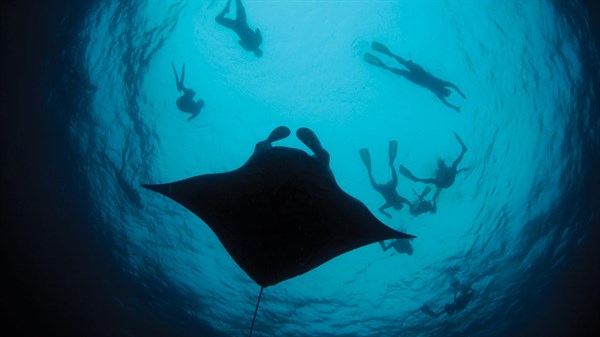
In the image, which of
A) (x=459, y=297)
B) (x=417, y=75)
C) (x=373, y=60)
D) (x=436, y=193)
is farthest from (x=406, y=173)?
(x=459, y=297)

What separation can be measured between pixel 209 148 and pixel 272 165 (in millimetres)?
9243

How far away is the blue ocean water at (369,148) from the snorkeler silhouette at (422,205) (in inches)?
12.6

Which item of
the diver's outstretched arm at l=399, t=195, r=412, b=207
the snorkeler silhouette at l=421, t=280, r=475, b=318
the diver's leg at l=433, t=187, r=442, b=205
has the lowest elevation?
the snorkeler silhouette at l=421, t=280, r=475, b=318

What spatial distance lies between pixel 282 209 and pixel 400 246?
10.4 meters

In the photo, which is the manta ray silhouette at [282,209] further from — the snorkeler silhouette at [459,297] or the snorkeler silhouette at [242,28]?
the snorkeler silhouette at [459,297]

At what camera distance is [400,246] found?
1455 centimetres

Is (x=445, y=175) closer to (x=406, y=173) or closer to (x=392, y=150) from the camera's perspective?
(x=406, y=173)

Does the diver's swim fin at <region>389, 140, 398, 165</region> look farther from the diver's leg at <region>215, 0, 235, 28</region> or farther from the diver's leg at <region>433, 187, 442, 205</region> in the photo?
the diver's leg at <region>215, 0, 235, 28</region>

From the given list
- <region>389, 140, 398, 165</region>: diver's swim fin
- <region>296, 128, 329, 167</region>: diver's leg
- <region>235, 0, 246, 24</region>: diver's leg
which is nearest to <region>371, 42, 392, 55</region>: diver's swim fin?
<region>389, 140, 398, 165</region>: diver's swim fin

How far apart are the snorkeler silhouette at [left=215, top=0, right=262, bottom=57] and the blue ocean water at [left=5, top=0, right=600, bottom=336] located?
1.54 ft

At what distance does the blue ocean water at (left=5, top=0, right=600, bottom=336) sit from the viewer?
1178cm

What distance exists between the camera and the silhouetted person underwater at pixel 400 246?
1438cm

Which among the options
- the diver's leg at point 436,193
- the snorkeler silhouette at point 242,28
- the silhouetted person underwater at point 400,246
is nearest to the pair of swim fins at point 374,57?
the snorkeler silhouette at point 242,28

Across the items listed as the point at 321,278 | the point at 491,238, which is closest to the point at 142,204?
the point at 321,278
